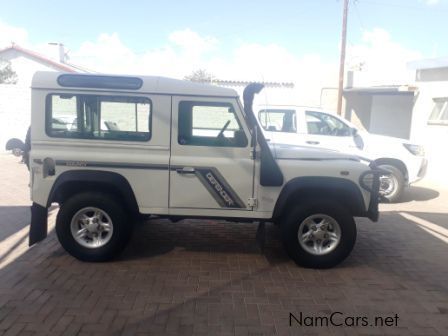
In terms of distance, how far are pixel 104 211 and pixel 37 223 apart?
869 millimetres

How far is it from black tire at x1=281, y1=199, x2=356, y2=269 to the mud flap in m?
2.85

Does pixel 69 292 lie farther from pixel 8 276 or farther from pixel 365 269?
pixel 365 269

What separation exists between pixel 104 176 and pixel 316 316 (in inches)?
106

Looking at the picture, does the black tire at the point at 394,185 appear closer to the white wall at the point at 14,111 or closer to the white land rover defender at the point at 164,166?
the white land rover defender at the point at 164,166

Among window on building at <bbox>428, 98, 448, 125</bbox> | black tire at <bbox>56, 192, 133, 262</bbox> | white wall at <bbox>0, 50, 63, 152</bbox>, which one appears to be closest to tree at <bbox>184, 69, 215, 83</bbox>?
white wall at <bbox>0, 50, 63, 152</bbox>

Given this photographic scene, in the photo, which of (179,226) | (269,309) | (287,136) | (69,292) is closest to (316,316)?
(269,309)

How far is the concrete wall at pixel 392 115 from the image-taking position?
15.3 m

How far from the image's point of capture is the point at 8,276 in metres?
4.52

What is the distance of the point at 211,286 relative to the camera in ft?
14.5

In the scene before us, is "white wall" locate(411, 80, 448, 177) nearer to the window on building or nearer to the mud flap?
the window on building

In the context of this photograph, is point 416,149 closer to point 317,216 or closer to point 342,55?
point 317,216

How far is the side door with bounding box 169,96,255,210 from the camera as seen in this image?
15.5 ft

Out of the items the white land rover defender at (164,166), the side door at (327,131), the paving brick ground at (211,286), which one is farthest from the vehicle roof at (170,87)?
the side door at (327,131)

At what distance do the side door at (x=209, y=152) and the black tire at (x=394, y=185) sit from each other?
5.09m
